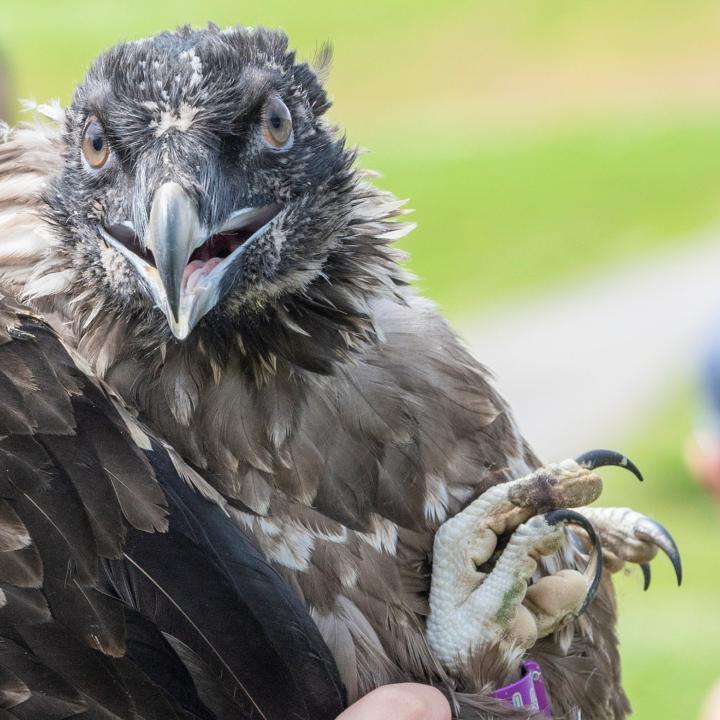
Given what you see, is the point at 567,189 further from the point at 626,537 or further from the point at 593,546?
the point at 593,546

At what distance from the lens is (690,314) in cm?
1338

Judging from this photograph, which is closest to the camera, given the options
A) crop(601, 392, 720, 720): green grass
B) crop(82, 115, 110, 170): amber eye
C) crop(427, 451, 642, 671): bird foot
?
crop(82, 115, 110, 170): amber eye

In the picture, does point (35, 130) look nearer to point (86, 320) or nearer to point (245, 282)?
point (86, 320)

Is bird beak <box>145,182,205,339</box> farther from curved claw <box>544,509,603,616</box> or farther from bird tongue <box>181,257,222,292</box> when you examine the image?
curved claw <box>544,509,603,616</box>

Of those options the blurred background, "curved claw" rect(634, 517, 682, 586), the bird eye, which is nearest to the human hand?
"curved claw" rect(634, 517, 682, 586)

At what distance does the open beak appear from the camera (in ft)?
6.47

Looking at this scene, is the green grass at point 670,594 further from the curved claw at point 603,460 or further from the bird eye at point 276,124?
the bird eye at point 276,124

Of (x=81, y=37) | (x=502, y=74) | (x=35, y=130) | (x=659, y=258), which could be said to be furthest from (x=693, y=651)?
(x=502, y=74)

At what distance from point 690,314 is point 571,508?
11364 mm

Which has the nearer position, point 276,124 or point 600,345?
point 276,124

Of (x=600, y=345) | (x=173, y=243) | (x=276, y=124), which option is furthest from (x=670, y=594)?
(x=173, y=243)

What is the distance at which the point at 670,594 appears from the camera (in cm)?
888

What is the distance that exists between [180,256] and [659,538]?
1302 millimetres

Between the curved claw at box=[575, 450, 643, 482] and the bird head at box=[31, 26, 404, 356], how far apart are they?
1.94 feet
